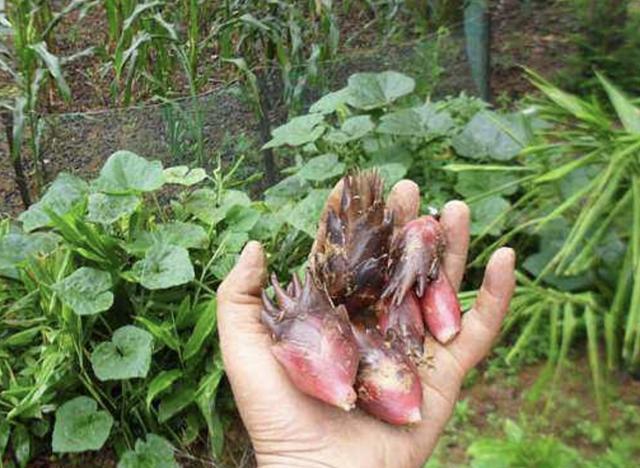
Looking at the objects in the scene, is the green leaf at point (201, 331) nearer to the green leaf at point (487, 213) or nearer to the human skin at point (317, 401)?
the human skin at point (317, 401)

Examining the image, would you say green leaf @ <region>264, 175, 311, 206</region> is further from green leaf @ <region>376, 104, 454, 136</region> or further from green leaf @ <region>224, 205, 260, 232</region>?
green leaf @ <region>376, 104, 454, 136</region>

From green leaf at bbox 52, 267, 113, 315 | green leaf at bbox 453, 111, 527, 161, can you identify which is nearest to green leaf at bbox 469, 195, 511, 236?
green leaf at bbox 453, 111, 527, 161

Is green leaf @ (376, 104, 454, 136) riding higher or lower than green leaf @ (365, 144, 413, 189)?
higher

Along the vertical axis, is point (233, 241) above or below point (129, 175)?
below

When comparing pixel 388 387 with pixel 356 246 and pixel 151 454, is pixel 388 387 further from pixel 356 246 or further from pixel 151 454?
pixel 151 454

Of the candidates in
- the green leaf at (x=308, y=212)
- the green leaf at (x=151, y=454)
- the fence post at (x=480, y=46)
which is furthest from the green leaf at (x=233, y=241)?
the fence post at (x=480, y=46)

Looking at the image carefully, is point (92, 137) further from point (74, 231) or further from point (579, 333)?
point (579, 333)

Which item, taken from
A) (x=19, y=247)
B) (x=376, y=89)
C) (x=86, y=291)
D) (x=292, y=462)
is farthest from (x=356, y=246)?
(x=376, y=89)
